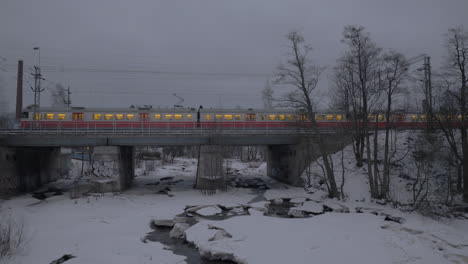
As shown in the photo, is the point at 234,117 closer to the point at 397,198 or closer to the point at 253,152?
the point at 397,198

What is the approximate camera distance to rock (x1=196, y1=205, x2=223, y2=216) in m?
23.1

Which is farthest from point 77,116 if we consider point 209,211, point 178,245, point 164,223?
point 178,245

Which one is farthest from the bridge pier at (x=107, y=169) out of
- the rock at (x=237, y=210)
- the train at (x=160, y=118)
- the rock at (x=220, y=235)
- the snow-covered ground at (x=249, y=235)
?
the rock at (x=220, y=235)

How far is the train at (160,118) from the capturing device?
38.1m

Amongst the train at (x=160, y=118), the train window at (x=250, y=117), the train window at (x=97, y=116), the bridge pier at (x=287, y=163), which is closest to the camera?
the bridge pier at (x=287, y=163)

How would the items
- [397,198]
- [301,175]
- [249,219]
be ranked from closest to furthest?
[249,219] → [397,198] → [301,175]

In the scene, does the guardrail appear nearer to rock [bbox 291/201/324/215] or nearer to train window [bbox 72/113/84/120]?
train window [bbox 72/113/84/120]

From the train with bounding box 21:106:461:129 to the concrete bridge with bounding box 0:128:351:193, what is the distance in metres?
3.88

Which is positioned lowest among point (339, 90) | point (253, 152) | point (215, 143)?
point (253, 152)

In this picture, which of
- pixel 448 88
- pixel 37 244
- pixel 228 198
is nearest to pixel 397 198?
pixel 448 88

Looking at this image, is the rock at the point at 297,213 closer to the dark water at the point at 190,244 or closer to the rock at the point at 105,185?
the dark water at the point at 190,244

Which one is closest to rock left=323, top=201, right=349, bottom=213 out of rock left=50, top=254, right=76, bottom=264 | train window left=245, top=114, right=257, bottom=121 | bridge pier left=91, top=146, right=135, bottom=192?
rock left=50, top=254, right=76, bottom=264

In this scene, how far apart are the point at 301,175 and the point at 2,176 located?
3021cm

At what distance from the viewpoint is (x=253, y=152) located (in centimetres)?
8656
